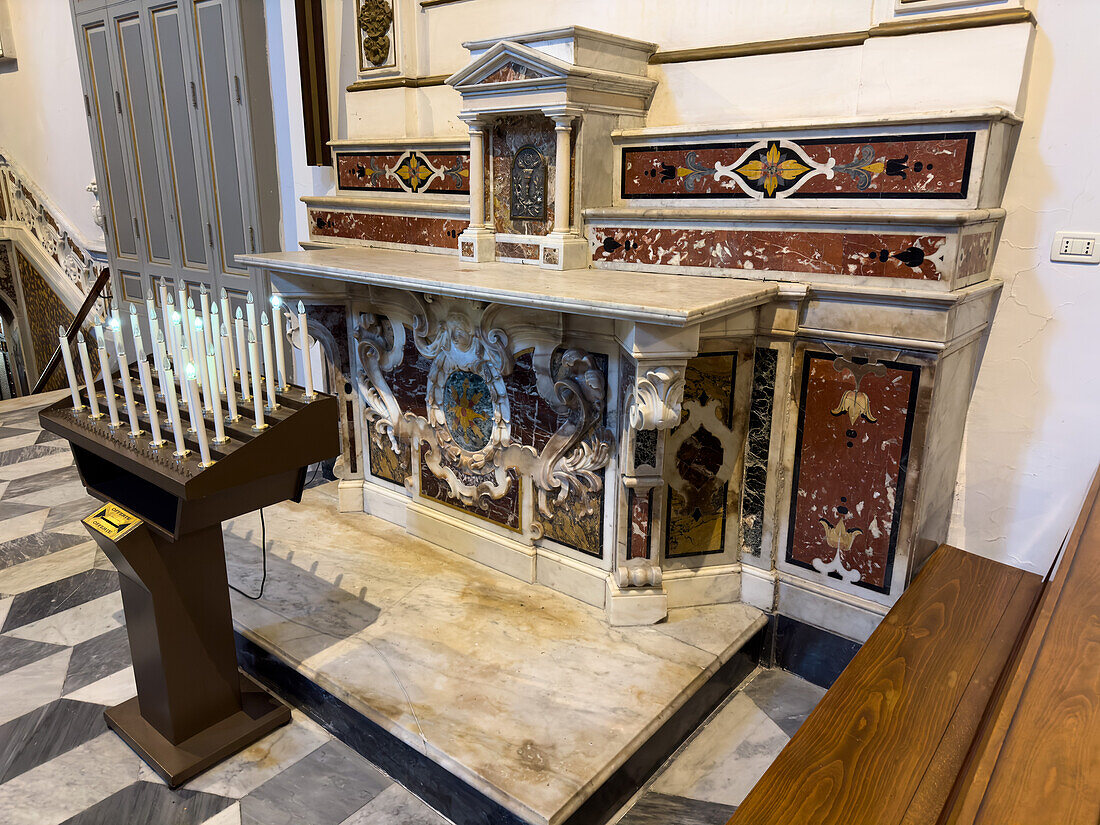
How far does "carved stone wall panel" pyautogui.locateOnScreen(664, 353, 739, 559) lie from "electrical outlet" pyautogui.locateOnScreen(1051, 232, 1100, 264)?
88 centimetres

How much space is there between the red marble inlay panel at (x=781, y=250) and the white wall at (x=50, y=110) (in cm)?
487

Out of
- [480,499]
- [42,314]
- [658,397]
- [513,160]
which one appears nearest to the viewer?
[658,397]

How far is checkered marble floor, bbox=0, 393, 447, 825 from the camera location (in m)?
1.88

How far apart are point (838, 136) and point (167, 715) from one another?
232cm

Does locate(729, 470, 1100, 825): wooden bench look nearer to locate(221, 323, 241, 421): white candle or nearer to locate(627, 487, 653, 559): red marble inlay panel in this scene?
locate(627, 487, 653, 559): red marble inlay panel

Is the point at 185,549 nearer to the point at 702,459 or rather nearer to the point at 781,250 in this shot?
the point at 702,459

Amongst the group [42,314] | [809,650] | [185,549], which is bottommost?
[809,650]

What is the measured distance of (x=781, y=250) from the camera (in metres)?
2.13

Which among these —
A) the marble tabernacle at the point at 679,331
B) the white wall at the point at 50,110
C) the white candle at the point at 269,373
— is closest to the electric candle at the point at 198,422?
the white candle at the point at 269,373

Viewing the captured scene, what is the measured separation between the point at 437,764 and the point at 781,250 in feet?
5.36

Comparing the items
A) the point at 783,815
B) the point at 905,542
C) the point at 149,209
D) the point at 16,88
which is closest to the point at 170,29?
the point at 149,209

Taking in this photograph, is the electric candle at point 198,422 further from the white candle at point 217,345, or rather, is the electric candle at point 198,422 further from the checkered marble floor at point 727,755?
the checkered marble floor at point 727,755

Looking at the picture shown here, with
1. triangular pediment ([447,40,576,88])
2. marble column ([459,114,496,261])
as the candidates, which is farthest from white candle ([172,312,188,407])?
triangular pediment ([447,40,576,88])

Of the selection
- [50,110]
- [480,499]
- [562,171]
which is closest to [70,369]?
[480,499]
